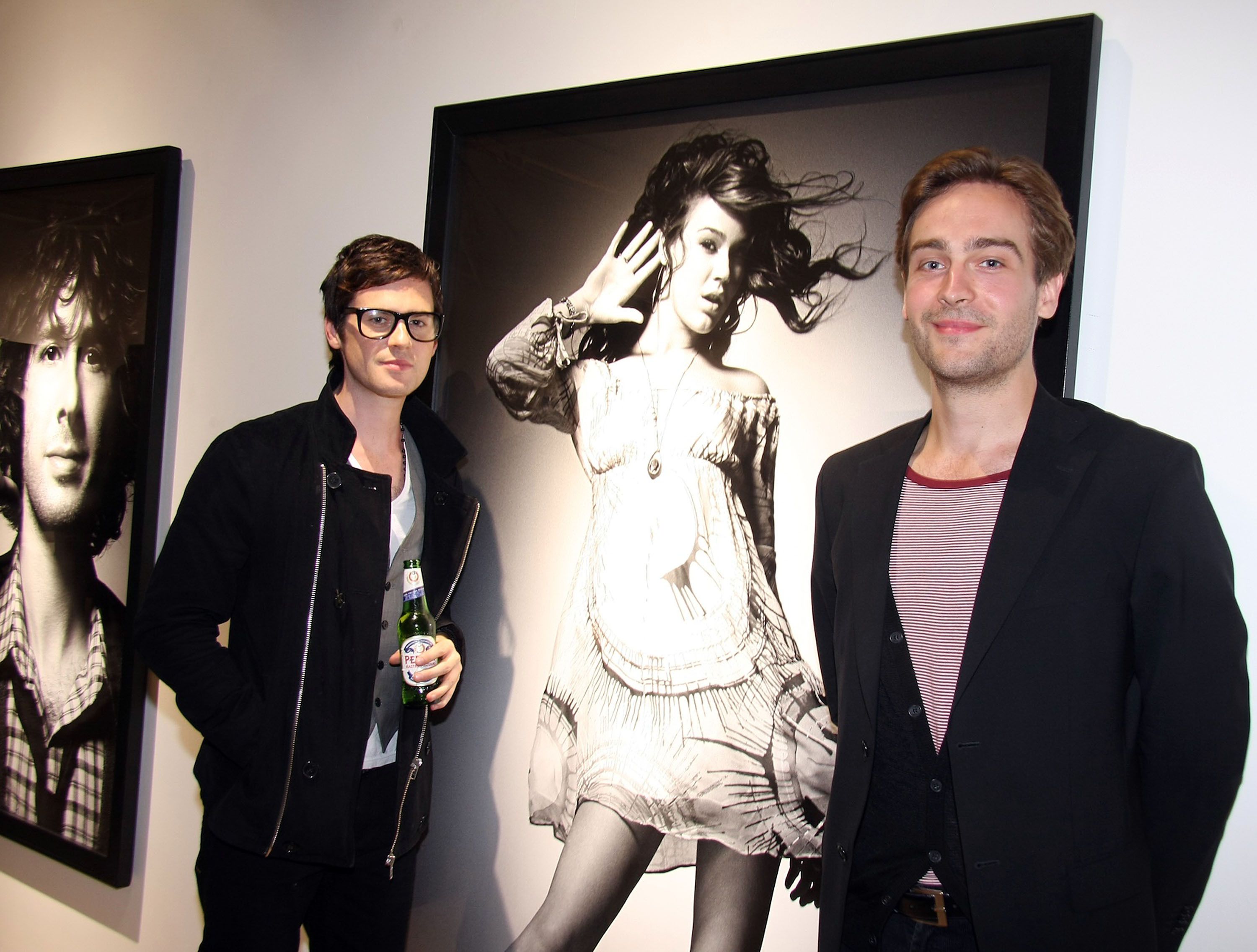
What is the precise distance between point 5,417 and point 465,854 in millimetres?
1964

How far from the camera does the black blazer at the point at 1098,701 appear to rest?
119 cm

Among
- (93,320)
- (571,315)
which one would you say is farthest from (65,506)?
(571,315)

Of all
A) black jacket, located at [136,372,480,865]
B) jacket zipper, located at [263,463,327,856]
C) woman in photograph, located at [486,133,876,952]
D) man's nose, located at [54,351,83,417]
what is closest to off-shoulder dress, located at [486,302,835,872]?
woman in photograph, located at [486,133,876,952]

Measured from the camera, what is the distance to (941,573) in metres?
1.35

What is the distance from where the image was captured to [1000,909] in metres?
1.21

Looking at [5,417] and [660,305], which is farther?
[5,417]

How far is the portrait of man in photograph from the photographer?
8.24 ft

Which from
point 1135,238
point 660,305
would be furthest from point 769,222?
point 1135,238

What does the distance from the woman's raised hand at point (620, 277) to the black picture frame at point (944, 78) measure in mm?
255

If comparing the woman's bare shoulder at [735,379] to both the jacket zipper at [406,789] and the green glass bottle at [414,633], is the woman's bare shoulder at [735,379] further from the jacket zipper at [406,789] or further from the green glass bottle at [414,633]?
the jacket zipper at [406,789]

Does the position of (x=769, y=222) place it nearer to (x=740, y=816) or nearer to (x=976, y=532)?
(x=976, y=532)

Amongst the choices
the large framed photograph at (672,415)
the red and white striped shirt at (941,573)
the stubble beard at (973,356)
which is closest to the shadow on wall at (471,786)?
the large framed photograph at (672,415)

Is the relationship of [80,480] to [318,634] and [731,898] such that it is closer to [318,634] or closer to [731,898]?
[318,634]

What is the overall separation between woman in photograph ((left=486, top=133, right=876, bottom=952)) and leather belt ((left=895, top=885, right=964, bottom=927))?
27 centimetres
